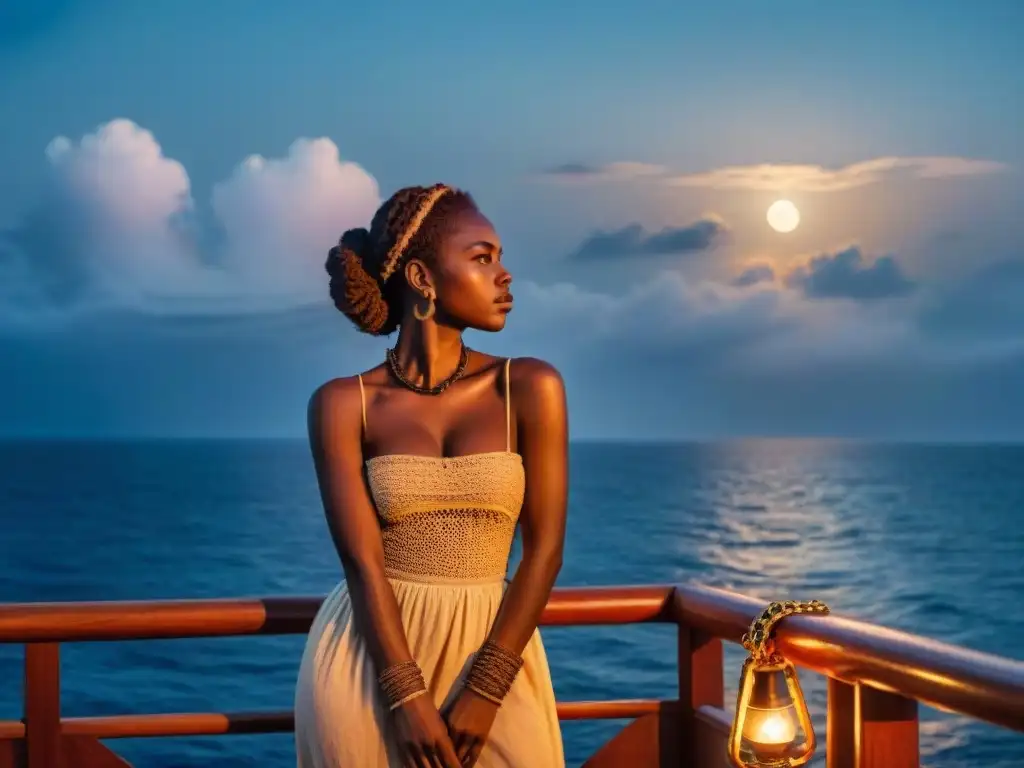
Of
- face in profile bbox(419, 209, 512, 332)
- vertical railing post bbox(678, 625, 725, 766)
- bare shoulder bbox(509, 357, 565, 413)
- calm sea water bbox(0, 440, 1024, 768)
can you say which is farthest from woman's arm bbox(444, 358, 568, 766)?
calm sea water bbox(0, 440, 1024, 768)

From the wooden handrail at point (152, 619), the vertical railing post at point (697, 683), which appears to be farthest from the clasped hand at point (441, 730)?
the vertical railing post at point (697, 683)

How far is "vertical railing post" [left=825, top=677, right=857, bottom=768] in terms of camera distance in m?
1.97

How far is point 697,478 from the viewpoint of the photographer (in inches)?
2835

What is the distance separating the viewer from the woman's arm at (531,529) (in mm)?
2041

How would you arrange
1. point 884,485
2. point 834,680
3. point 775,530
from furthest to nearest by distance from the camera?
point 884,485 → point 775,530 → point 834,680

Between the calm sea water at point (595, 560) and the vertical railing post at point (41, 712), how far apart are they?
12.0 metres

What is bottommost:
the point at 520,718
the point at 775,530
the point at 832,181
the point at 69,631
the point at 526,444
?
the point at 520,718

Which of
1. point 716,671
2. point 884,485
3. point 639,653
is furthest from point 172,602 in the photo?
point 884,485

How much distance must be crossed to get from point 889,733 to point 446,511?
0.76 metres

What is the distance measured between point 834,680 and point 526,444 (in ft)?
2.00

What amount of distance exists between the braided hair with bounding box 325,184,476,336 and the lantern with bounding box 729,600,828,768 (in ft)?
2.76

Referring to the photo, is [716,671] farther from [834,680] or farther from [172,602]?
[172,602]

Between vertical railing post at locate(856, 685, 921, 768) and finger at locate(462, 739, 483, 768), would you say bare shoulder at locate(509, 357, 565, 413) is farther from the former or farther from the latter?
vertical railing post at locate(856, 685, 921, 768)

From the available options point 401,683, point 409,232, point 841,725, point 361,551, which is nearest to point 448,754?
point 401,683
